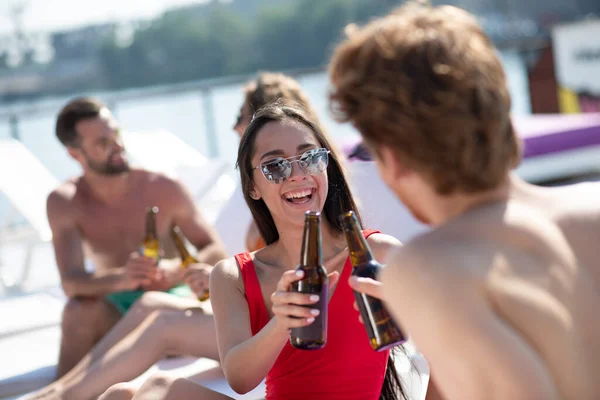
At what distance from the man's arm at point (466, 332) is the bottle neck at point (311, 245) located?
0.66m

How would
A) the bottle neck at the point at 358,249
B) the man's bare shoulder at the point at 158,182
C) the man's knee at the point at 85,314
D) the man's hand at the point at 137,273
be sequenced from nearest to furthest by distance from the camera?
the bottle neck at the point at 358,249 → the man's hand at the point at 137,273 → the man's knee at the point at 85,314 → the man's bare shoulder at the point at 158,182

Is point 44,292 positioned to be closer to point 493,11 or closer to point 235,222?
point 235,222

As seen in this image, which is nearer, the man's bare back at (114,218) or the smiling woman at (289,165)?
the smiling woman at (289,165)

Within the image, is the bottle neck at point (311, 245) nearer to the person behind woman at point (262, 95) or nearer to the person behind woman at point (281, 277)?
the person behind woman at point (281, 277)

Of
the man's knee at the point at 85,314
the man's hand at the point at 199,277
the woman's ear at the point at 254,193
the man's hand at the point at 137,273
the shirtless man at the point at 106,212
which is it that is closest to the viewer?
Answer: the woman's ear at the point at 254,193

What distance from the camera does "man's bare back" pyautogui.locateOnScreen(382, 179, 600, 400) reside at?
1.31 metres

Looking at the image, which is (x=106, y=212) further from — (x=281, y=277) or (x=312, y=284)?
(x=312, y=284)

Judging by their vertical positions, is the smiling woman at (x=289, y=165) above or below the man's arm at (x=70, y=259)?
above

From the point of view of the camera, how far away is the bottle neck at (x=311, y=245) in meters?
2.04

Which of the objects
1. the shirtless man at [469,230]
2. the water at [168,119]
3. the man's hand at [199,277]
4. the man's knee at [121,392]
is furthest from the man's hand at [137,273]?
the water at [168,119]

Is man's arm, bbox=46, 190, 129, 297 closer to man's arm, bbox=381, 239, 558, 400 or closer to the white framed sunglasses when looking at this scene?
the white framed sunglasses

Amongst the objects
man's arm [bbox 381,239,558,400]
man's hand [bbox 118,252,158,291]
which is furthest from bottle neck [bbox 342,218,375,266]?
man's hand [bbox 118,252,158,291]

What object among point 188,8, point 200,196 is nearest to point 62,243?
point 200,196

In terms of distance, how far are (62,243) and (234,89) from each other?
7344mm
